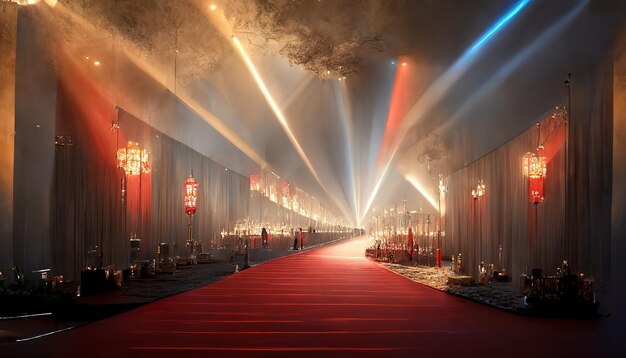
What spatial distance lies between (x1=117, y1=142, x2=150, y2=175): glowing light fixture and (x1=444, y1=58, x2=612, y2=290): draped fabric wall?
19.7ft

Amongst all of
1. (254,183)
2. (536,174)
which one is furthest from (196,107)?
(536,174)

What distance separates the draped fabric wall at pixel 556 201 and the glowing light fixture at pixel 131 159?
6017 millimetres

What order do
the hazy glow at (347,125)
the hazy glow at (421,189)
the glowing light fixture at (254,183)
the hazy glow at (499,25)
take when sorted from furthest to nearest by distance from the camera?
1. the hazy glow at (421,189)
2. the glowing light fixture at (254,183)
3. the hazy glow at (347,125)
4. the hazy glow at (499,25)

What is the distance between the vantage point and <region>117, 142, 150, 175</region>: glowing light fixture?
9306 millimetres

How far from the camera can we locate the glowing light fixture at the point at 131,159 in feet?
30.5

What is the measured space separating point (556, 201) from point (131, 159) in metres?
6.62

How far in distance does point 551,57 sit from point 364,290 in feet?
11.7

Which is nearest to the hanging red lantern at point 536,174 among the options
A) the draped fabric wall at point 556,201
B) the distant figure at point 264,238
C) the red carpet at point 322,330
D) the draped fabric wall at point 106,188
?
the draped fabric wall at point 556,201

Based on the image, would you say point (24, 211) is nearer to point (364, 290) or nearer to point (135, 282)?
point (135, 282)

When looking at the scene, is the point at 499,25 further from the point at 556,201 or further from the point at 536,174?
the point at 556,201

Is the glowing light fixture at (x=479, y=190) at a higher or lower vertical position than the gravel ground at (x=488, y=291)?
higher

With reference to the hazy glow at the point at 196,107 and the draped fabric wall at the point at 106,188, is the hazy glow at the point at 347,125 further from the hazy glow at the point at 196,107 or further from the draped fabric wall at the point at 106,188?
the draped fabric wall at the point at 106,188

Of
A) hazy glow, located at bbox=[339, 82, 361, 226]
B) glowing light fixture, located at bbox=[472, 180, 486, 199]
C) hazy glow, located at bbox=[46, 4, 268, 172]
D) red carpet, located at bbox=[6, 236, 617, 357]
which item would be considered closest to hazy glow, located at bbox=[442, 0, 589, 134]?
glowing light fixture, located at bbox=[472, 180, 486, 199]

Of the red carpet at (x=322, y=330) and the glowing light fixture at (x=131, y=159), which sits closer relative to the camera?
the red carpet at (x=322, y=330)
